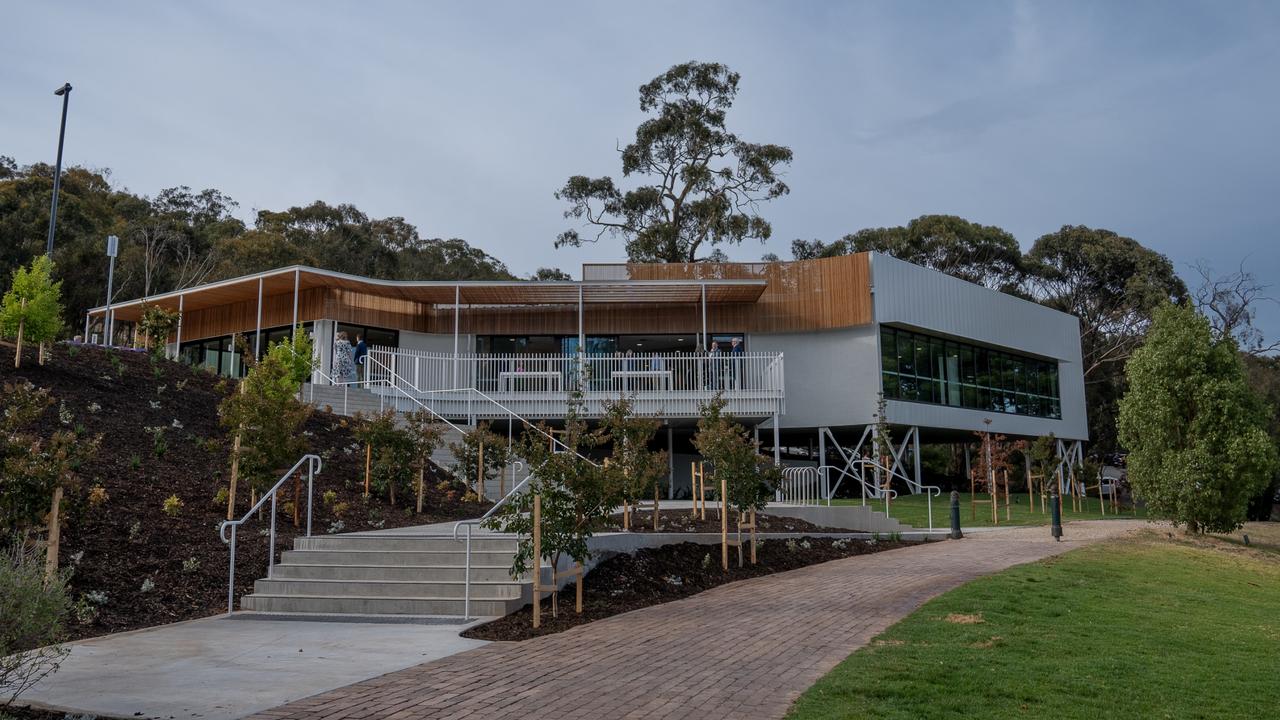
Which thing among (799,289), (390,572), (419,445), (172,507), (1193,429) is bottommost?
(390,572)

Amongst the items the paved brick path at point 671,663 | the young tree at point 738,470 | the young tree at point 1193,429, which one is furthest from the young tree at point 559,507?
the young tree at point 1193,429

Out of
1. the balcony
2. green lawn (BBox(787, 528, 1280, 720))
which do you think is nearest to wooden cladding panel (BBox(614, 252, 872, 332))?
the balcony

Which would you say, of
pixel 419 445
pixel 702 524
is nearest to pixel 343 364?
pixel 419 445

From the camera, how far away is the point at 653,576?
34.9 ft

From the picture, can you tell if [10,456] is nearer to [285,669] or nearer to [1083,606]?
[285,669]

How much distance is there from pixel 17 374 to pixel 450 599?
33.4ft

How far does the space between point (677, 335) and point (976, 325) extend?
945cm

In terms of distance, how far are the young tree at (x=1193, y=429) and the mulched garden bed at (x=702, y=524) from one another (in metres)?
6.00

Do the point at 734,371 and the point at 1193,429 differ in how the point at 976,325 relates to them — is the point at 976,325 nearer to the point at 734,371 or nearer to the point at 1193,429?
the point at 734,371

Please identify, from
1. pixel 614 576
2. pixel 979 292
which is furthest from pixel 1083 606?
pixel 979 292

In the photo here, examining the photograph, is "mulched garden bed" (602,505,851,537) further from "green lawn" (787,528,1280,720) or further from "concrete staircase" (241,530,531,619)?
"green lawn" (787,528,1280,720)

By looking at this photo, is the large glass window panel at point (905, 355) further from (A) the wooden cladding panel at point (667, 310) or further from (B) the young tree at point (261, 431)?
(B) the young tree at point (261, 431)

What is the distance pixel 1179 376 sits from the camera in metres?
17.0

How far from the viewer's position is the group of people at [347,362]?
2197cm
